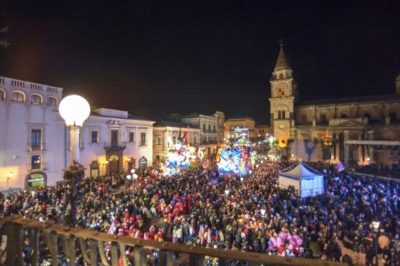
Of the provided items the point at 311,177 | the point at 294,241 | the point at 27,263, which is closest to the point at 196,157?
the point at 311,177

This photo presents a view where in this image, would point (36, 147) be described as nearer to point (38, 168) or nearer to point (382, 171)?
point (38, 168)

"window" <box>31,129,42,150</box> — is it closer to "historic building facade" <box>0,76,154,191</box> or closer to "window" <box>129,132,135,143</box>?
"historic building facade" <box>0,76,154,191</box>

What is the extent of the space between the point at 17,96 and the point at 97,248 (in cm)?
2290

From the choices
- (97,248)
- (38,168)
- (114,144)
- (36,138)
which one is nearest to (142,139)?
(114,144)

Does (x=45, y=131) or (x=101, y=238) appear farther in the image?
(x=45, y=131)

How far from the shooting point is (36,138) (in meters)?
23.0

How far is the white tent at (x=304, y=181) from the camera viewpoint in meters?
19.6

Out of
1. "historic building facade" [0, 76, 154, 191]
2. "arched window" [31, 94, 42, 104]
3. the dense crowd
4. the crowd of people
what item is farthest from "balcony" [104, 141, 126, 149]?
the dense crowd

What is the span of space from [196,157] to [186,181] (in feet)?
38.4

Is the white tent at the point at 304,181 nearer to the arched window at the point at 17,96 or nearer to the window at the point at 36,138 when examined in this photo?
the window at the point at 36,138

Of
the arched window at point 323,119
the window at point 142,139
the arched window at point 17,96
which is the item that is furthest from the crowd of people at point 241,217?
the arched window at point 323,119

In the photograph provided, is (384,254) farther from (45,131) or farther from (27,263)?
(45,131)

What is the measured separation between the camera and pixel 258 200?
1625cm

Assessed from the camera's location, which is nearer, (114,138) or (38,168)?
(38,168)
